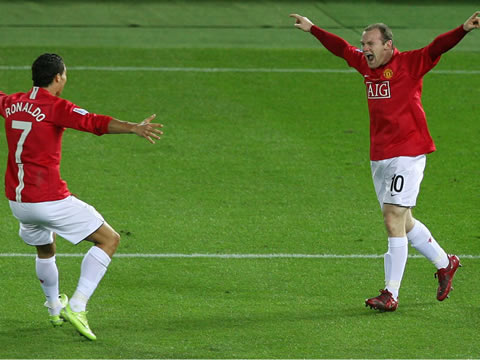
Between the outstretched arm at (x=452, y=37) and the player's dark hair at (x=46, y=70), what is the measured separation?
8.72ft

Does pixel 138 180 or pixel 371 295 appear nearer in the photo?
pixel 371 295

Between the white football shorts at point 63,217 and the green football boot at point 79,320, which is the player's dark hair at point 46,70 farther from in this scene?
the green football boot at point 79,320

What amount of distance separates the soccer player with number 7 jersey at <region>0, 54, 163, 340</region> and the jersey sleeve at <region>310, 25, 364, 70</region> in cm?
197

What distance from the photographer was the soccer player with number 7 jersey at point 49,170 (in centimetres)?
667

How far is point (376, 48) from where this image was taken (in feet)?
24.5

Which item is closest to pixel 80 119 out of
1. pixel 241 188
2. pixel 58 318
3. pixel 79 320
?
pixel 79 320

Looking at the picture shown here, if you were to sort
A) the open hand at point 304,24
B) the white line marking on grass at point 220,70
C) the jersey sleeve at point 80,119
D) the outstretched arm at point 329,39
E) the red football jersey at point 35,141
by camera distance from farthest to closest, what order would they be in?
the white line marking on grass at point 220,70 < the open hand at point 304,24 < the outstretched arm at point 329,39 < the red football jersey at point 35,141 < the jersey sleeve at point 80,119

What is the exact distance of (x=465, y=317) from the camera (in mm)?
7387

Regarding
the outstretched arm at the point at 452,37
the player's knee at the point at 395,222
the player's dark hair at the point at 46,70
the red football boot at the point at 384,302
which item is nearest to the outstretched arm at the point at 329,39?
the outstretched arm at the point at 452,37

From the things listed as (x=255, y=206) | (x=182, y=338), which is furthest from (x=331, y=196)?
(x=182, y=338)

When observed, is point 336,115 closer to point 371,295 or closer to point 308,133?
point 308,133

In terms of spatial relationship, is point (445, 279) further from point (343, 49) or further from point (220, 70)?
point (220, 70)

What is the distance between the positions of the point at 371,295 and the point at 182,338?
1.70 m

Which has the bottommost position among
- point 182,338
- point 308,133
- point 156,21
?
point 182,338
